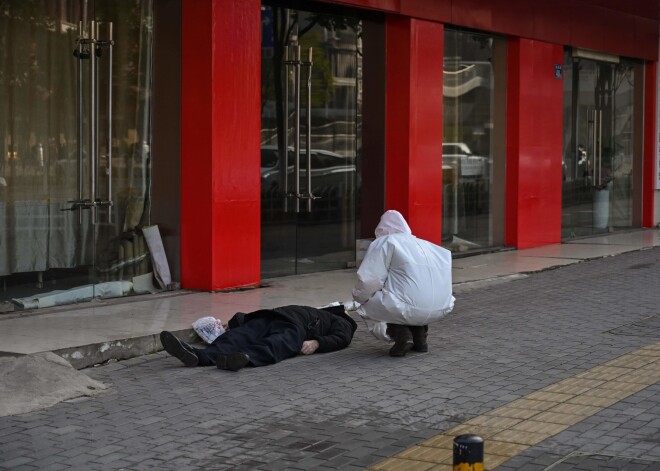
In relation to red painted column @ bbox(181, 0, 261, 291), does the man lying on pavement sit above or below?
below

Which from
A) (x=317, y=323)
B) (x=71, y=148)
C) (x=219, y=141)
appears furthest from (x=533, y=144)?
(x=317, y=323)

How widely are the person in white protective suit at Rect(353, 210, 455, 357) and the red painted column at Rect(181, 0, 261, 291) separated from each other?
355 cm

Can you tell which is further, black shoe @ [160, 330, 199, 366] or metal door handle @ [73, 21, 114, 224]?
metal door handle @ [73, 21, 114, 224]

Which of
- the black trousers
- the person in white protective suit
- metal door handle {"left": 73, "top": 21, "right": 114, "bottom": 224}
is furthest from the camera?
metal door handle {"left": 73, "top": 21, "right": 114, "bottom": 224}

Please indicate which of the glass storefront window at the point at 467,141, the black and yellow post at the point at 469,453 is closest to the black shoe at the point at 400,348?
the black and yellow post at the point at 469,453

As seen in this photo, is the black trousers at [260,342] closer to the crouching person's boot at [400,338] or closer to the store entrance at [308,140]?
the crouching person's boot at [400,338]

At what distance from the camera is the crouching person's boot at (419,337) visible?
934 cm

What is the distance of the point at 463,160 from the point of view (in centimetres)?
1736

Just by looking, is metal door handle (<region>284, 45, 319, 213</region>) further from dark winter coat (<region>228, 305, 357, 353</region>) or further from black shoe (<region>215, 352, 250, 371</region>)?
black shoe (<region>215, 352, 250, 371</region>)

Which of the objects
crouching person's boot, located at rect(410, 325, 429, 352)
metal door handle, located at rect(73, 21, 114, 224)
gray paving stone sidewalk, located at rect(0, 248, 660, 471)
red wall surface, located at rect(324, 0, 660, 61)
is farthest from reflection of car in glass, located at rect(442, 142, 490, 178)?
crouching person's boot, located at rect(410, 325, 429, 352)

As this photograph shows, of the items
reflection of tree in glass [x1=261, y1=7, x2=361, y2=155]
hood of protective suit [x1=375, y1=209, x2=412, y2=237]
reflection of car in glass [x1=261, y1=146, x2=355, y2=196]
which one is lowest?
hood of protective suit [x1=375, y1=209, x2=412, y2=237]

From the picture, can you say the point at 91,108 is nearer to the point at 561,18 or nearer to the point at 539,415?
the point at 539,415

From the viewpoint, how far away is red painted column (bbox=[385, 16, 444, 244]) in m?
15.4

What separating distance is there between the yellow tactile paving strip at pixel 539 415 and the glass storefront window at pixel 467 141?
8.21 metres
